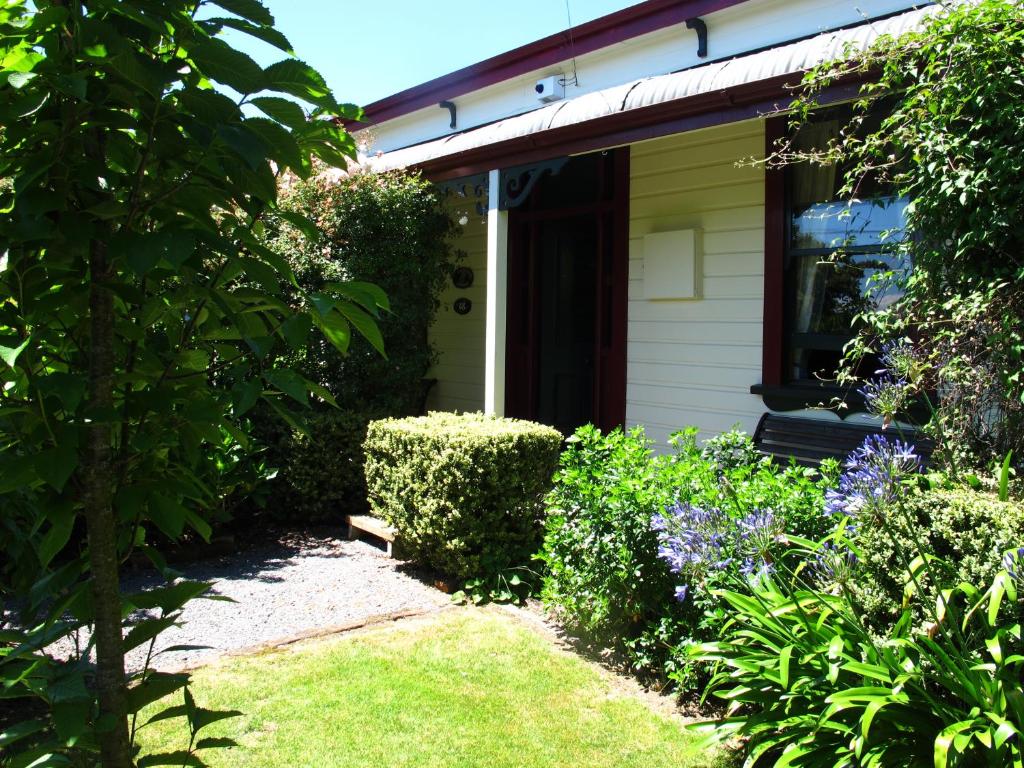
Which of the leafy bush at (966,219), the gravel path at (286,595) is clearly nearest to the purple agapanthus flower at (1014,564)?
the leafy bush at (966,219)

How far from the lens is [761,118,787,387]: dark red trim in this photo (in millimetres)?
6086

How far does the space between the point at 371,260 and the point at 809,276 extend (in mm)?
3785

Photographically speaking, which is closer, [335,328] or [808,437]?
[335,328]

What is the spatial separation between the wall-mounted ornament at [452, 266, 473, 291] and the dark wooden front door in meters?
0.95

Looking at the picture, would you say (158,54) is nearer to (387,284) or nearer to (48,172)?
(48,172)

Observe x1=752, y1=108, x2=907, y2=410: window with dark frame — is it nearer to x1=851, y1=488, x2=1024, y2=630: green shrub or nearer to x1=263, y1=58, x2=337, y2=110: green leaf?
x1=851, y1=488, x2=1024, y2=630: green shrub

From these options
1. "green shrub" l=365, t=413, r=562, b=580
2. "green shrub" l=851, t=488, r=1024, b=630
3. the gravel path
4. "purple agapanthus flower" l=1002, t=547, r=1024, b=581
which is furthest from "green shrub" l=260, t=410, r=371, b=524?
"purple agapanthus flower" l=1002, t=547, r=1024, b=581

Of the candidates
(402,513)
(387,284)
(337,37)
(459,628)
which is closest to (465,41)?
(337,37)

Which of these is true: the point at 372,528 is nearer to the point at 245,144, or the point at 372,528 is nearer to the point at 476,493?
the point at 476,493

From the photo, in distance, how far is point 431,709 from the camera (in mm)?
3719

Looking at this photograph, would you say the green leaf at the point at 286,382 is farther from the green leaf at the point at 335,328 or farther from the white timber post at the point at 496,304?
the white timber post at the point at 496,304

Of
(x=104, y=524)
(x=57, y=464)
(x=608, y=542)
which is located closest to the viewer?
(x=57, y=464)

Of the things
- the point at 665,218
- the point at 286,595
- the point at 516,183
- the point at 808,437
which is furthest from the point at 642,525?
the point at 516,183

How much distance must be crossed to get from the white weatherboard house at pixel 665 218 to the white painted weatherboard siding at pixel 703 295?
0.6 inches
